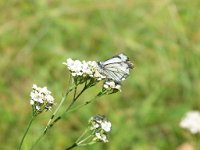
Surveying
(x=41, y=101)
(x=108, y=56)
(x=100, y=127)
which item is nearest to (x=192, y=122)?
(x=108, y=56)

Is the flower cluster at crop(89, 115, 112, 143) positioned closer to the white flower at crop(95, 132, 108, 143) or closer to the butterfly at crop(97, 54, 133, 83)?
the white flower at crop(95, 132, 108, 143)

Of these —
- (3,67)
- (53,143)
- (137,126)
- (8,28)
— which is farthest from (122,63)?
(8,28)

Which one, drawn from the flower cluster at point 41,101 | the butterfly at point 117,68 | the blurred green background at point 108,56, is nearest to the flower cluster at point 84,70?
the butterfly at point 117,68

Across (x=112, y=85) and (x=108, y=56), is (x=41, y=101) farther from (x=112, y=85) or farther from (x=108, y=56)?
(x=108, y=56)

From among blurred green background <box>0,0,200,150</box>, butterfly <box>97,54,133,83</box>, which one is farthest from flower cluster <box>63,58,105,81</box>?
blurred green background <box>0,0,200,150</box>

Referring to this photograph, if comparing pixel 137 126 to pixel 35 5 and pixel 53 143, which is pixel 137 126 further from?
pixel 35 5

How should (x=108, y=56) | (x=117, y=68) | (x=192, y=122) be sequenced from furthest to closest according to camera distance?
1. (x=108, y=56)
2. (x=192, y=122)
3. (x=117, y=68)
